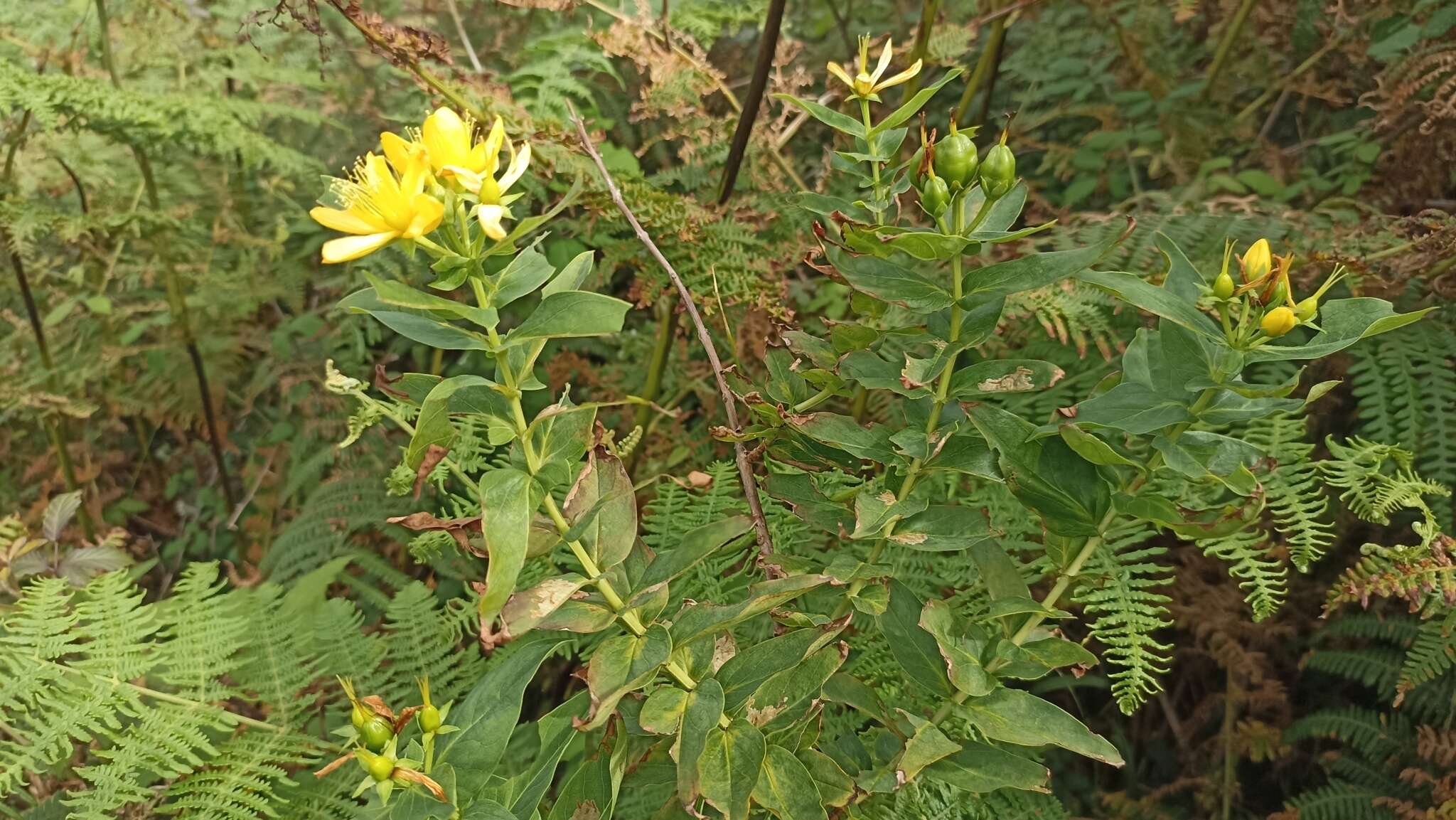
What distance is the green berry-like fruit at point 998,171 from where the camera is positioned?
604mm

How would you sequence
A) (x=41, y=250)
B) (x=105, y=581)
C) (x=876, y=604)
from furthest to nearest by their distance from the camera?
(x=41, y=250)
(x=105, y=581)
(x=876, y=604)

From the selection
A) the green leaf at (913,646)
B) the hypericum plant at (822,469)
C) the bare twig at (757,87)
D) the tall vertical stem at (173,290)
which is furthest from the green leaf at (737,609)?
the tall vertical stem at (173,290)

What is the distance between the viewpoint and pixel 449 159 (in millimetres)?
573

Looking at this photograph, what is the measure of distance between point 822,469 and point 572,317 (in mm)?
331

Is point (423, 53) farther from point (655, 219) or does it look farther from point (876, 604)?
point (876, 604)

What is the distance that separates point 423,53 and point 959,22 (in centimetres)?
135

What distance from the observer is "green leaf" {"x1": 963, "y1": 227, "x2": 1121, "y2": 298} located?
1.95 feet

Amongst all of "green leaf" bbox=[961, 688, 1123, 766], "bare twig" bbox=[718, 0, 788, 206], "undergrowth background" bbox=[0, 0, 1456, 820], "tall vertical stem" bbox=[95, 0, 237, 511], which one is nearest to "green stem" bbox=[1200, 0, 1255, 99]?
"undergrowth background" bbox=[0, 0, 1456, 820]

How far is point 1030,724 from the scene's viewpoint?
2.28 feet

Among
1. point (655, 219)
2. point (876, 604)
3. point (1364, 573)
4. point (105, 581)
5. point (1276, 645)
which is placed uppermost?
point (655, 219)

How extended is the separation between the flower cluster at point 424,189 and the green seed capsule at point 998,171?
12.4 inches

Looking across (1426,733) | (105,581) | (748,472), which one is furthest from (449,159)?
(1426,733)

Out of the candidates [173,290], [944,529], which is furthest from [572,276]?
[173,290]

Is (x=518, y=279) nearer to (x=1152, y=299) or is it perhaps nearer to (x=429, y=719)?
(x=429, y=719)
